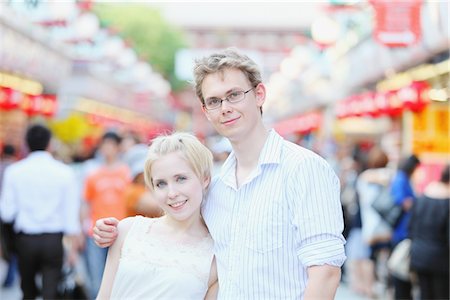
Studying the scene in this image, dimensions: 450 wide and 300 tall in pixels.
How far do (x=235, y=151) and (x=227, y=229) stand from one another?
0.94ft

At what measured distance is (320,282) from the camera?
254cm

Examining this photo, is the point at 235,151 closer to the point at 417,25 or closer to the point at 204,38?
the point at 417,25

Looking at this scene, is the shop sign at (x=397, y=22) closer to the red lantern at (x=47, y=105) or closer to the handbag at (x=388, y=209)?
the handbag at (x=388, y=209)

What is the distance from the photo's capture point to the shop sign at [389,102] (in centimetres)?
1365

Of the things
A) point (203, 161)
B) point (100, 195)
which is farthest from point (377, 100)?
point (203, 161)

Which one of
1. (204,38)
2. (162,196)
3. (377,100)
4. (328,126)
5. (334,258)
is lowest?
(334,258)

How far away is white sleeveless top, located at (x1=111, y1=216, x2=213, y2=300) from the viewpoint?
2980 millimetres

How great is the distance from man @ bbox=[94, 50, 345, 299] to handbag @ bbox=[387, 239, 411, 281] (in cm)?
490

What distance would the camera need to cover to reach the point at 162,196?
300 cm

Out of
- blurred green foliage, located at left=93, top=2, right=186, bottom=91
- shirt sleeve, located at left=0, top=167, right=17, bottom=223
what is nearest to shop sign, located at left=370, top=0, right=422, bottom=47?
shirt sleeve, located at left=0, top=167, right=17, bottom=223

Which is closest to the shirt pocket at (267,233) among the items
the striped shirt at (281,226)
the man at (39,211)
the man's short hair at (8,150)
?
the striped shirt at (281,226)

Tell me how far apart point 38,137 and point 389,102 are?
1015 centimetres

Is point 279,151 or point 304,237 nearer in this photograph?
point 304,237

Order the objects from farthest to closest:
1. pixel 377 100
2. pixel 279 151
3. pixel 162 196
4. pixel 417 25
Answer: pixel 377 100
pixel 417 25
pixel 162 196
pixel 279 151
